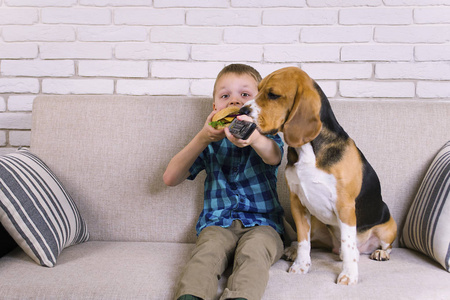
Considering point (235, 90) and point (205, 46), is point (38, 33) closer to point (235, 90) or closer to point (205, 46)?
point (205, 46)

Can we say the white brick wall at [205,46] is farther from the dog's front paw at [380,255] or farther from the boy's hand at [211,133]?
the dog's front paw at [380,255]

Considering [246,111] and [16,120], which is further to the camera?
[16,120]

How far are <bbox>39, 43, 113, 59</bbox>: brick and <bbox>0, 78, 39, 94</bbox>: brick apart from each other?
166 mm

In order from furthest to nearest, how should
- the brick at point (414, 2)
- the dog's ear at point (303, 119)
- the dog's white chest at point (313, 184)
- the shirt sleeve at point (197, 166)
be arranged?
the brick at point (414, 2)
the shirt sleeve at point (197, 166)
the dog's white chest at point (313, 184)
the dog's ear at point (303, 119)

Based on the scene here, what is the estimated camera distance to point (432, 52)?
2.46m

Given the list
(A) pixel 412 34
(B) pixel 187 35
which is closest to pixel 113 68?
(B) pixel 187 35

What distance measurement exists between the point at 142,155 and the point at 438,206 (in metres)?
Result: 1.34

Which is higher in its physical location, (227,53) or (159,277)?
(227,53)

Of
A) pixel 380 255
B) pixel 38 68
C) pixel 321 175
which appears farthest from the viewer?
pixel 38 68

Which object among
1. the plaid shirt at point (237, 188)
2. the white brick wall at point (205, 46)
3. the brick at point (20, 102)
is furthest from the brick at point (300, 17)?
the brick at point (20, 102)

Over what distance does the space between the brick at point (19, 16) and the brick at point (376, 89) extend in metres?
1.80

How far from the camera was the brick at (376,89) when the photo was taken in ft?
8.16

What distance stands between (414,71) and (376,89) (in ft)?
0.74

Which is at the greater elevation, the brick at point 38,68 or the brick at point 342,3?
the brick at point 342,3
